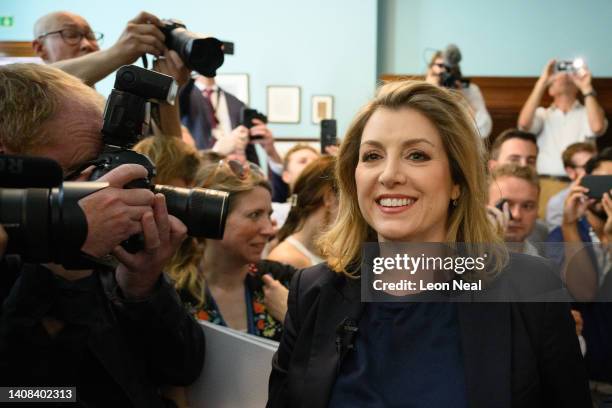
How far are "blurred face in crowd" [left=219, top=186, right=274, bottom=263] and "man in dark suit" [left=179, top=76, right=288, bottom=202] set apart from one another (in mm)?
1048

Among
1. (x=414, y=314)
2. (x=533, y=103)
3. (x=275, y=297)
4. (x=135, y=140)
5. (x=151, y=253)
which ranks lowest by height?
(x=275, y=297)

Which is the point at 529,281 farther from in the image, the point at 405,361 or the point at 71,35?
the point at 71,35

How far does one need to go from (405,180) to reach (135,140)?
1.82 ft

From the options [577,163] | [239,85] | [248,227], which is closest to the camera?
[248,227]

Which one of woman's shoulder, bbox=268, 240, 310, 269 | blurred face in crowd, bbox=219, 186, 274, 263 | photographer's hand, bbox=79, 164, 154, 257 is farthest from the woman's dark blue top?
woman's shoulder, bbox=268, 240, 310, 269

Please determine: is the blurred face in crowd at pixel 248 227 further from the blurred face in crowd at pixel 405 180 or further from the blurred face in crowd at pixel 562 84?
the blurred face in crowd at pixel 562 84

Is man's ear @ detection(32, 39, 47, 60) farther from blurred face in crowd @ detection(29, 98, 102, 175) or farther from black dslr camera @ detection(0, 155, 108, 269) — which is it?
black dslr camera @ detection(0, 155, 108, 269)

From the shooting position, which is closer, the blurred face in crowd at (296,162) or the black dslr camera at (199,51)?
the black dslr camera at (199,51)

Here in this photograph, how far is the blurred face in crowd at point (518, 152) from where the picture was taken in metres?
3.50

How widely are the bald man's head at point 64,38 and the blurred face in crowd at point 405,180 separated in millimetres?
1508

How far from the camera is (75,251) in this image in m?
1.01

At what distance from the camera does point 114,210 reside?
3.59 feet

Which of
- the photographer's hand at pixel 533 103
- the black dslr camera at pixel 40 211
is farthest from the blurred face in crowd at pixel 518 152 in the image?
the black dslr camera at pixel 40 211

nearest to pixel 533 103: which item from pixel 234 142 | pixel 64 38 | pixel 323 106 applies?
pixel 323 106
